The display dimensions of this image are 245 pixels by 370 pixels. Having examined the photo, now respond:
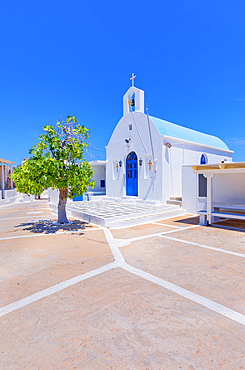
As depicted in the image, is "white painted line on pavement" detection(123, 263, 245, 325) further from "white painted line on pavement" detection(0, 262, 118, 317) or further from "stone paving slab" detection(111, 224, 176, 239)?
"stone paving slab" detection(111, 224, 176, 239)

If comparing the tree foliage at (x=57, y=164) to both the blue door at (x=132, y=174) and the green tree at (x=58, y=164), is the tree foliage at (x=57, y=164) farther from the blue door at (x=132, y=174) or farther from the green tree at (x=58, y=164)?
the blue door at (x=132, y=174)

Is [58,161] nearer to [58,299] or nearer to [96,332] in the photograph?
[58,299]

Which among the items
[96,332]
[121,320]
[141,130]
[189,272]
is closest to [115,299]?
[121,320]

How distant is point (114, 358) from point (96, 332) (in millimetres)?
441

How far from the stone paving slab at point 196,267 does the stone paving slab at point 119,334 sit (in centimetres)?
53

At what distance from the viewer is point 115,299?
129 inches

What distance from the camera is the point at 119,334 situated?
2516 mm

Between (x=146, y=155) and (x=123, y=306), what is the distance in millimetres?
11873

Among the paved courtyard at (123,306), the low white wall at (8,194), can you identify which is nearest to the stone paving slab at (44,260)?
the paved courtyard at (123,306)

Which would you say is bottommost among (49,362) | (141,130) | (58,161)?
(49,362)

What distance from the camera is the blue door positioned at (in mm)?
15461

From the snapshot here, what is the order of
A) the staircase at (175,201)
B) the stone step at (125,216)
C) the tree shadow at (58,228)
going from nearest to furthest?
the tree shadow at (58,228) → the stone step at (125,216) → the staircase at (175,201)

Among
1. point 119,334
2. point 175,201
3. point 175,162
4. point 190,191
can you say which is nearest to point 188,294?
point 119,334

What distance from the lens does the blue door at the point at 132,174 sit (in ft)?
50.7
